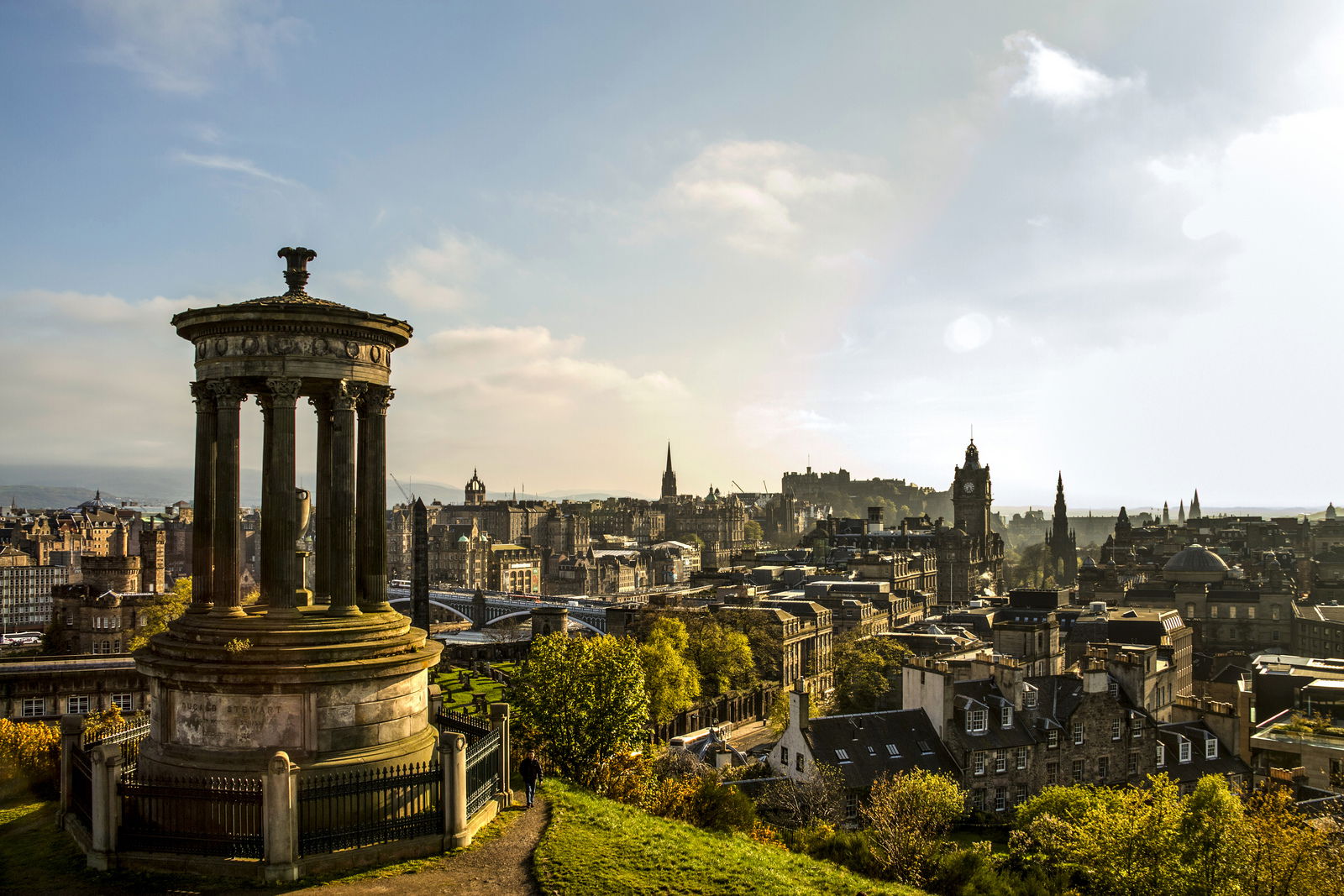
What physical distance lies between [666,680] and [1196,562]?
75550 mm

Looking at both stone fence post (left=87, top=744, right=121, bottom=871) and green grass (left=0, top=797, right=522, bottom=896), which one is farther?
stone fence post (left=87, top=744, right=121, bottom=871)

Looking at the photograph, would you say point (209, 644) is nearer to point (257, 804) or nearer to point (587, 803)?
point (257, 804)

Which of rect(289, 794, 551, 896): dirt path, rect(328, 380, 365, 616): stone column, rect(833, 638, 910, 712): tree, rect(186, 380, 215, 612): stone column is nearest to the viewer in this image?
rect(289, 794, 551, 896): dirt path

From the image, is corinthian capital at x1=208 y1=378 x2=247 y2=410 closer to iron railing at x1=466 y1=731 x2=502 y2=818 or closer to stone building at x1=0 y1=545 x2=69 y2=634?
iron railing at x1=466 y1=731 x2=502 y2=818

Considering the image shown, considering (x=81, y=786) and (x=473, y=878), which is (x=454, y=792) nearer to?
(x=473, y=878)

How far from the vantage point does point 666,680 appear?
64.1m

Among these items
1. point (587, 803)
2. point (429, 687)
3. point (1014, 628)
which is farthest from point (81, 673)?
point (1014, 628)

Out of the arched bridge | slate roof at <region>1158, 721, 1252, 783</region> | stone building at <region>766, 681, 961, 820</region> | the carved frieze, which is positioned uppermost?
the carved frieze

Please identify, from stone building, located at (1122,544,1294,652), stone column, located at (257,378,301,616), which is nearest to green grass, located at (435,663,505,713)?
stone column, located at (257,378,301,616)

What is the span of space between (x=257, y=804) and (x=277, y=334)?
855cm

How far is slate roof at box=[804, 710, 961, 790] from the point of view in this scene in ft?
130

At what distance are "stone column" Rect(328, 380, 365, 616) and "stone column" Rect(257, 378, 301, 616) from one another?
Answer: 0.76 meters

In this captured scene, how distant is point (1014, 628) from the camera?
70.8m

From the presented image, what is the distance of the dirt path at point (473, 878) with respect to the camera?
14617mm
